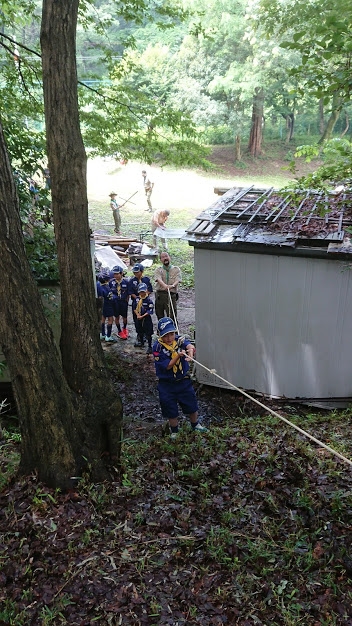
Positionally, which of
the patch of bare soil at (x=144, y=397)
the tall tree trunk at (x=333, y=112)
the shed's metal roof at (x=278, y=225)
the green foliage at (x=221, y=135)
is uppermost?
the green foliage at (x=221, y=135)

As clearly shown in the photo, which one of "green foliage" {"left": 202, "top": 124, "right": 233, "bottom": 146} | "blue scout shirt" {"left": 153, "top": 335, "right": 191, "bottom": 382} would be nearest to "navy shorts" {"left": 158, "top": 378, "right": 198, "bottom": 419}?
"blue scout shirt" {"left": 153, "top": 335, "right": 191, "bottom": 382}

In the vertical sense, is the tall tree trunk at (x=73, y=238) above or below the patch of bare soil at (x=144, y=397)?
above

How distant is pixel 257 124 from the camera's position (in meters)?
29.2

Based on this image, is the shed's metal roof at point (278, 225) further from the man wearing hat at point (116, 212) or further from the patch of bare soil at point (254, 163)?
the patch of bare soil at point (254, 163)

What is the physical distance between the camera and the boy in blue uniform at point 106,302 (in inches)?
382

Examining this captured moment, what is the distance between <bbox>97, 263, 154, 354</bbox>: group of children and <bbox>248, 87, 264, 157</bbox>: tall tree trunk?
2018 centimetres

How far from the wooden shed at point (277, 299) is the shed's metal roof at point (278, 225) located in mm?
15

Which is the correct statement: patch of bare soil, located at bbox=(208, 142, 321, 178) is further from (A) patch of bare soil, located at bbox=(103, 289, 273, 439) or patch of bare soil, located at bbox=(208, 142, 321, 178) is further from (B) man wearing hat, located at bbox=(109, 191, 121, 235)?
(A) patch of bare soil, located at bbox=(103, 289, 273, 439)

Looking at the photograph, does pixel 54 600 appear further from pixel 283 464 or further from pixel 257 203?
pixel 257 203

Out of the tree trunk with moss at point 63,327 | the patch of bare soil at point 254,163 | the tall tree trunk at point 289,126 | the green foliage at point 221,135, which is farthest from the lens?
the tall tree trunk at point 289,126

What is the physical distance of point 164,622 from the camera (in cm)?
313

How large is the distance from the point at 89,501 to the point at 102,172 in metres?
27.3

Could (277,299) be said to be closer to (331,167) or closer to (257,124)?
(331,167)

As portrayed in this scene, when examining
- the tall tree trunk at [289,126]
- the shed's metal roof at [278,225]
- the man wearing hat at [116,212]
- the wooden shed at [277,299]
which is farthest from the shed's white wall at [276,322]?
the tall tree trunk at [289,126]
